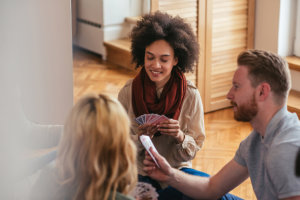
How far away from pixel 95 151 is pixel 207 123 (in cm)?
357

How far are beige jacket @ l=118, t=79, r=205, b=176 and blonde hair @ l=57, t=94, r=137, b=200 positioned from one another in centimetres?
115

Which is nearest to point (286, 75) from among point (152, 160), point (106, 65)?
point (152, 160)

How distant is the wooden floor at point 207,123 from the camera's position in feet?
13.6

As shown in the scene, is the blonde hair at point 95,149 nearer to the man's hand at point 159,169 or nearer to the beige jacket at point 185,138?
the man's hand at point 159,169

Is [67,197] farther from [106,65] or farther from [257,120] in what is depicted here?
[106,65]

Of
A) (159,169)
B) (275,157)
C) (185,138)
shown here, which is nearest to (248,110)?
(275,157)

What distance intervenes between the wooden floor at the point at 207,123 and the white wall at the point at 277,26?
81 cm

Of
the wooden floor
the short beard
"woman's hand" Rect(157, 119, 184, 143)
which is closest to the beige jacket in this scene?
"woman's hand" Rect(157, 119, 184, 143)

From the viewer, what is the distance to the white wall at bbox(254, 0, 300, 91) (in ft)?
16.1

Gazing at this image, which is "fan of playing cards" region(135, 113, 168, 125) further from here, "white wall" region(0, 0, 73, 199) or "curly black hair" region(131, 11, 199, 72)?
"white wall" region(0, 0, 73, 199)

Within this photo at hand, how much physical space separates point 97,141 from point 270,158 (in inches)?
33.3

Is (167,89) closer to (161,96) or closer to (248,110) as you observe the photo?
(161,96)

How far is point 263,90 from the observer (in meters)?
2.15

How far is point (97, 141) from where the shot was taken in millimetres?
1567
